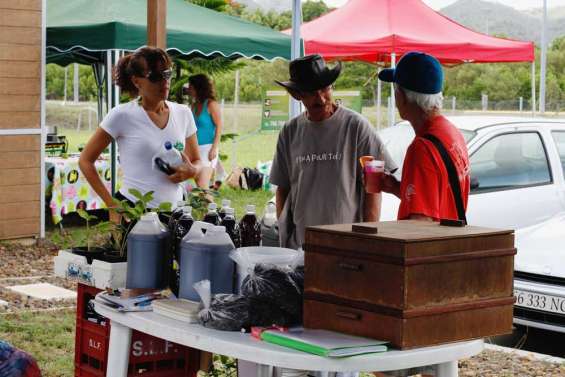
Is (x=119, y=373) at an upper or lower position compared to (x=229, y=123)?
lower

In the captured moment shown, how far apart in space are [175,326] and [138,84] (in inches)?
76.4

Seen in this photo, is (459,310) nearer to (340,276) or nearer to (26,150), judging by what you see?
(340,276)

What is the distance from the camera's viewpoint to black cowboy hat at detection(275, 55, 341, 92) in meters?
4.34

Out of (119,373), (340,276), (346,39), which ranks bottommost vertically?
(119,373)

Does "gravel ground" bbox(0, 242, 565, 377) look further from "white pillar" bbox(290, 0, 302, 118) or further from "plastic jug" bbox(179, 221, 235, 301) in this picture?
"plastic jug" bbox(179, 221, 235, 301)

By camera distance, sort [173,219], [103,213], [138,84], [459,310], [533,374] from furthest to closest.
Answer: [103,213]
[533,374]
[138,84]
[173,219]
[459,310]

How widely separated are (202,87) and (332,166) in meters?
7.65

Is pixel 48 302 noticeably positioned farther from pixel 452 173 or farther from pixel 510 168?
pixel 452 173

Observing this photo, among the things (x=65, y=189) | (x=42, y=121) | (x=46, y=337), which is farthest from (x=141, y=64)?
(x=65, y=189)

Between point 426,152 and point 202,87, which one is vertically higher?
point 202,87

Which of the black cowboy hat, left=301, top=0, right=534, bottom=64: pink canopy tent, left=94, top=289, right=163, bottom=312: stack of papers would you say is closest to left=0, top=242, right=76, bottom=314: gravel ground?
the black cowboy hat

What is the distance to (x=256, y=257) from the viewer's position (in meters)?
3.33

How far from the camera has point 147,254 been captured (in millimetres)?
3553

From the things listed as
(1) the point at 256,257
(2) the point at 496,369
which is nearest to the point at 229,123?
(2) the point at 496,369
